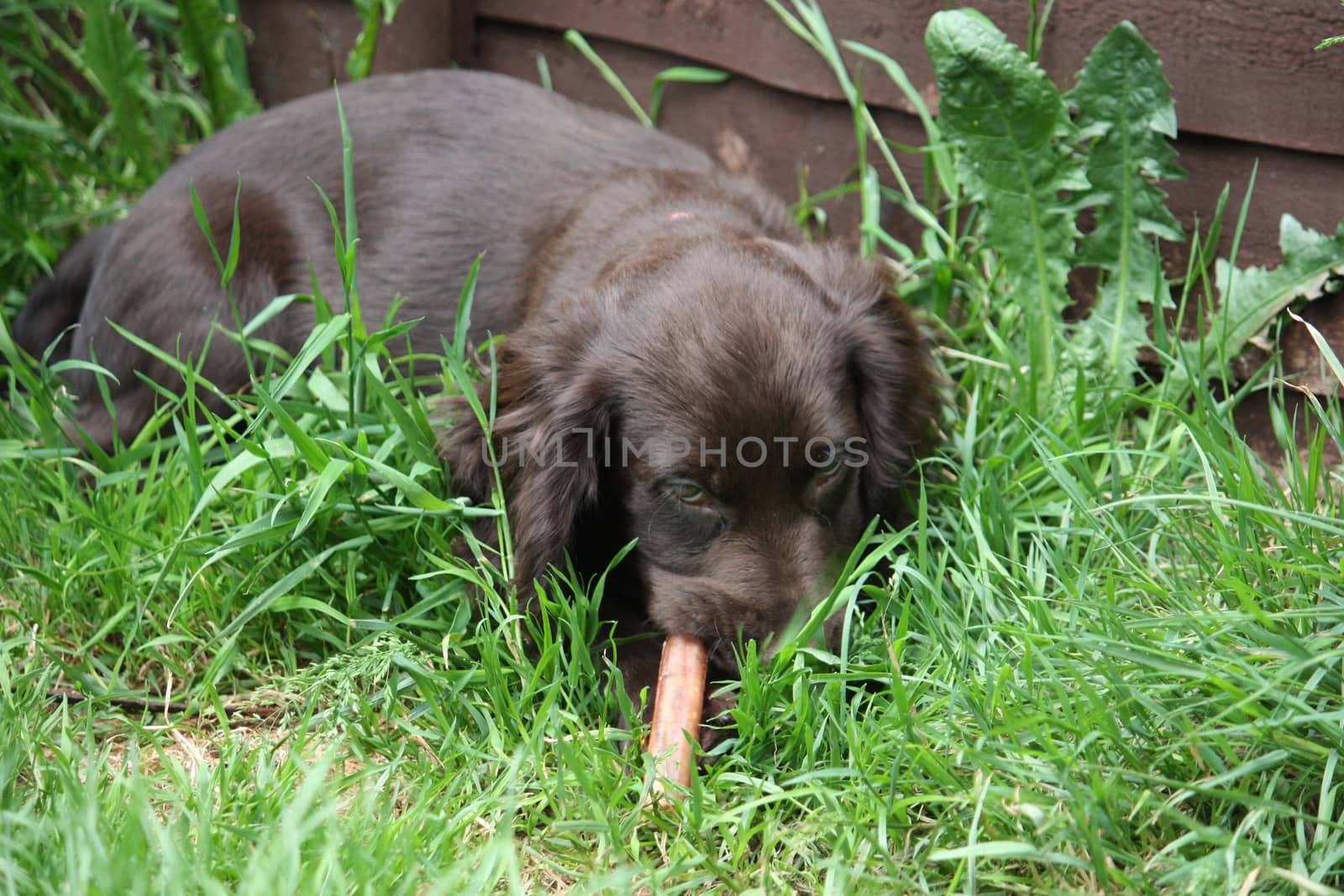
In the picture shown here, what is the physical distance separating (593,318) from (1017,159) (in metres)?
1.15

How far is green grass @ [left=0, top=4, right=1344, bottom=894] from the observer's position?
166cm

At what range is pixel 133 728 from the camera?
7.16 feet

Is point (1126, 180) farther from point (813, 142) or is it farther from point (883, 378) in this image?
point (813, 142)

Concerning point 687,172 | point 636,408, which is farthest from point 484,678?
point 687,172

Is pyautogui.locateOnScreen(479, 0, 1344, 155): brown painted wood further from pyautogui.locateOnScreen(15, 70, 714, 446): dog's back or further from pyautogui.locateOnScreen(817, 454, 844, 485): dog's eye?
pyautogui.locateOnScreen(817, 454, 844, 485): dog's eye

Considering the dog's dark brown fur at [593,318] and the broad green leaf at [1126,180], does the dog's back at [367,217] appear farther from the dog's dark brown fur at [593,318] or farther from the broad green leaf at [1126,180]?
the broad green leaf at [1126,180]

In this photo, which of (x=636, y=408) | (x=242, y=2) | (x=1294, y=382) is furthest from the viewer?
(x=242, y=2)

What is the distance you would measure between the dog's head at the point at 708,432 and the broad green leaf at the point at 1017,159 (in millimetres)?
568

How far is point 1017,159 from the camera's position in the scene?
2846 millimetres

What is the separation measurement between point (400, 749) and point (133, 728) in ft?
1.71

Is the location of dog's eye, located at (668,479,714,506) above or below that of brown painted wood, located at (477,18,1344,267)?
below

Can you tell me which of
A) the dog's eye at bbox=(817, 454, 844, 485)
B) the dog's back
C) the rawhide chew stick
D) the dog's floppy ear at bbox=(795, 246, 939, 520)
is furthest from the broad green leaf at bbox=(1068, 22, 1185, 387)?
the rawhide chew stick

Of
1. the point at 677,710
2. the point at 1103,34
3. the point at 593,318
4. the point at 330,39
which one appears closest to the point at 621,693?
the point at 677,710

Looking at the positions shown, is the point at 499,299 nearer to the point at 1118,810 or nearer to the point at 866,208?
the point at 866,208
